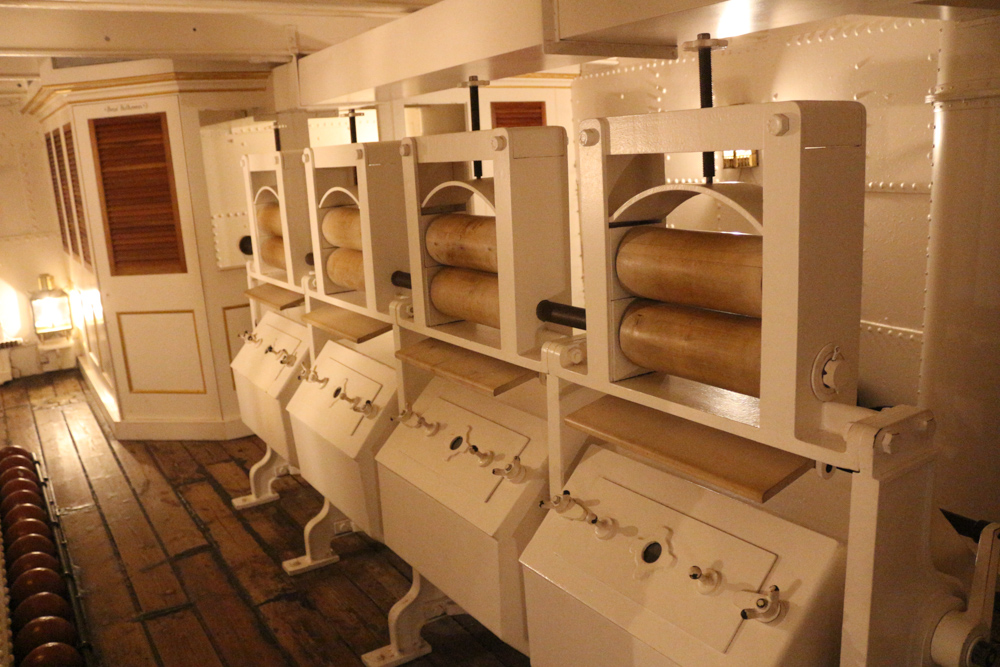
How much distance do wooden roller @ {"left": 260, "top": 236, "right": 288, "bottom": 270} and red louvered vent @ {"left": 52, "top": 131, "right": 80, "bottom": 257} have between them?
3.14 meters

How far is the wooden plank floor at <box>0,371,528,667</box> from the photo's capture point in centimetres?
361

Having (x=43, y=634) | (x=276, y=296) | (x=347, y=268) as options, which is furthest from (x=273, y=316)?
(x=43, y=634)

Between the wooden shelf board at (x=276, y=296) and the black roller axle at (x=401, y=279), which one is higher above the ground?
the black roller axle at (x=401, y=279)

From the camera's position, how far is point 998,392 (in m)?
2.77

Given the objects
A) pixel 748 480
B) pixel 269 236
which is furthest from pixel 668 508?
pixel 269 236

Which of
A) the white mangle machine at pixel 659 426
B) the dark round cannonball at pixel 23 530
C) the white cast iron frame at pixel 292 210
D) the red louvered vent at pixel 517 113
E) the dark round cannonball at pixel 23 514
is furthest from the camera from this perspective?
the red louvered vent at pixel 517 113

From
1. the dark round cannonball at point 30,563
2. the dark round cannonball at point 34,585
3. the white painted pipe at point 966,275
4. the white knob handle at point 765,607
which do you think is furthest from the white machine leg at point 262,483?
the white knob handle at point 765,607

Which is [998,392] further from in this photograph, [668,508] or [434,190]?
[434,190]

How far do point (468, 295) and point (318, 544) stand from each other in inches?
78.7

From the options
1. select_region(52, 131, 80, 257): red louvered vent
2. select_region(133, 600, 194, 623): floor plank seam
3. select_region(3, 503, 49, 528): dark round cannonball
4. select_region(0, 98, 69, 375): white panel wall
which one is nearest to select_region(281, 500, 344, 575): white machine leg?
select_region(133, 600, 194, 623): floor plank seam

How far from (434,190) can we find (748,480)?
63.0 inches

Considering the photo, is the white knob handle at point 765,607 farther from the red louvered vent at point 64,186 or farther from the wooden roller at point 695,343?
the red louvered vent at point 64,186

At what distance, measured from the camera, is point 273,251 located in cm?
491

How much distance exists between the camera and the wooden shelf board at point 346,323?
11.6 ft
